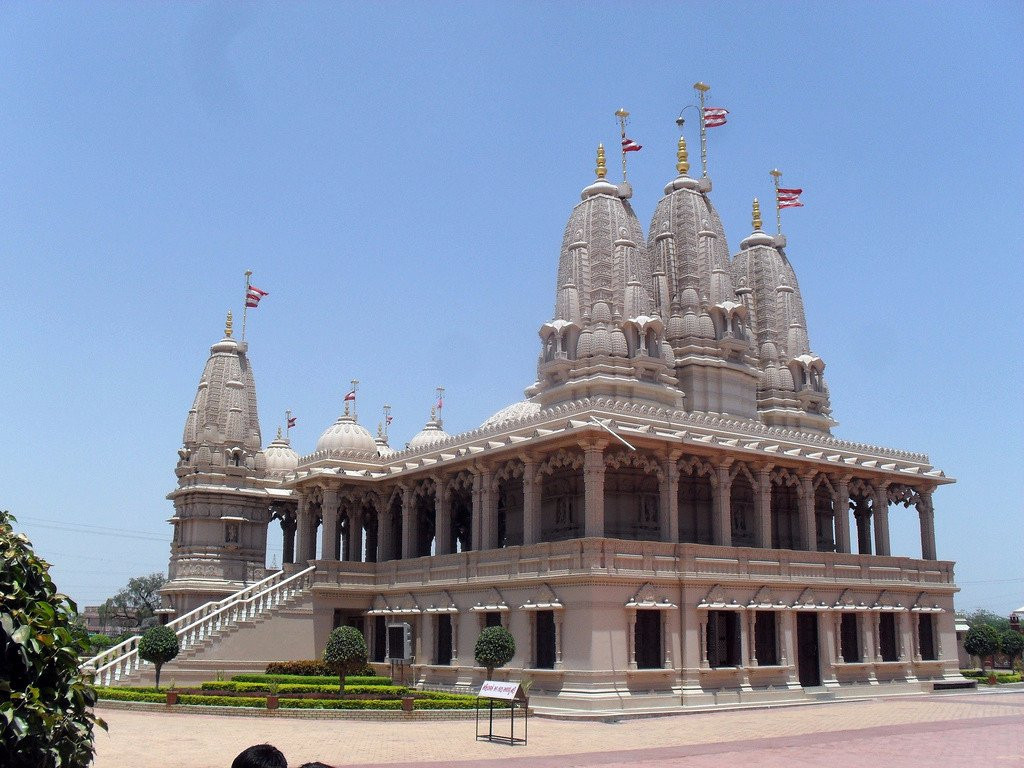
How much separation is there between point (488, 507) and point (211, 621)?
11822mm

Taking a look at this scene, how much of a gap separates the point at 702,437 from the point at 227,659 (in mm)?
20073

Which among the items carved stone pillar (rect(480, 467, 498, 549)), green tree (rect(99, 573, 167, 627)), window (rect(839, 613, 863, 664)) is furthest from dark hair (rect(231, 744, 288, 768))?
green tree (rect(99, 573, 167, 627))

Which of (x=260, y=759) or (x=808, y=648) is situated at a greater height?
(x=260, y=759)

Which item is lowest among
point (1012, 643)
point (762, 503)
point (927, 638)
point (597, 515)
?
point (1012, 643)

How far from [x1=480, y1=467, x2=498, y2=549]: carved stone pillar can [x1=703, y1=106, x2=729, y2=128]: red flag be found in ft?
74.6

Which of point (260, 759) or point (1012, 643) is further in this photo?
point (1012, 643)

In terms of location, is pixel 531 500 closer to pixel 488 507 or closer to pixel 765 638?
pixel 488 507

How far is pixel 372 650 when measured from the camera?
150ft

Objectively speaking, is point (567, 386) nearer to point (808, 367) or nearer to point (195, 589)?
point (808, 367)

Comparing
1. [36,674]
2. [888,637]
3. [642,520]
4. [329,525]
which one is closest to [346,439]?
[329,525]

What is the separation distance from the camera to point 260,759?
5.84 m

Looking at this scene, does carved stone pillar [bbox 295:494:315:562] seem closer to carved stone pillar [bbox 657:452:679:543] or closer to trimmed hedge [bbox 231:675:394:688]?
trimmed hedge [bbox 231:675:394:688]

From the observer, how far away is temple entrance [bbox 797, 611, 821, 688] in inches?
1615

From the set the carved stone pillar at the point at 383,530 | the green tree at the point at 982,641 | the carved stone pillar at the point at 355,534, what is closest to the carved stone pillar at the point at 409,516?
the carved stone pillar at the point at 383,530
